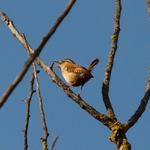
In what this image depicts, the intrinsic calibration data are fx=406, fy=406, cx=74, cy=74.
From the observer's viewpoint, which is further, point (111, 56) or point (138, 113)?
point (111, 56)

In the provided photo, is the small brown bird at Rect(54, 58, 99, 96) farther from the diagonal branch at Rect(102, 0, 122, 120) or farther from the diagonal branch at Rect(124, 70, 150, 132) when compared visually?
the diagonal branch at Rect(124, 70, 150, 132)

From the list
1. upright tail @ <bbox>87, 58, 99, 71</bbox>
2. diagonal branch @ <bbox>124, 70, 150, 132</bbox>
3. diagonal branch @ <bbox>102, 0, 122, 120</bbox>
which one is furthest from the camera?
upright tail @ <bbox>87, 58, 99, 71</bbox>

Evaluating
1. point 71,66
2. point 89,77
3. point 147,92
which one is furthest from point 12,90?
point 71,66

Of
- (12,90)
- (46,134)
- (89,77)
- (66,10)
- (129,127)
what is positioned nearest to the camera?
(12,90)

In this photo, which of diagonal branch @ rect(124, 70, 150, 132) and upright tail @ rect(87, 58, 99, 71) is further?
upright tail @ rect(87, 58, 99, 71)

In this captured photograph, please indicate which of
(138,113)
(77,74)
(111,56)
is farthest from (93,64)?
(138,113)

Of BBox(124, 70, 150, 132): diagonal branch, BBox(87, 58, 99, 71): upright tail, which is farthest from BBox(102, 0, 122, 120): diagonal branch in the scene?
BBox(87, 58, 99, 71): upright tail

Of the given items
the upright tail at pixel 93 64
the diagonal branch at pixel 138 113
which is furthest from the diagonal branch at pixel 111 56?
the upright tail at pixel 93 64

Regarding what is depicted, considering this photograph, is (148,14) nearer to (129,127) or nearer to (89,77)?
(129,127)

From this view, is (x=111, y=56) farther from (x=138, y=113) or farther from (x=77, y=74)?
(x=77, y=74)

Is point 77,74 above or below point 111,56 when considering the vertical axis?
above

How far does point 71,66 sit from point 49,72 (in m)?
2.08

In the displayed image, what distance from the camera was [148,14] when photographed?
152 inches

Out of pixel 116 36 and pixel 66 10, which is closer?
pixel 66 10
